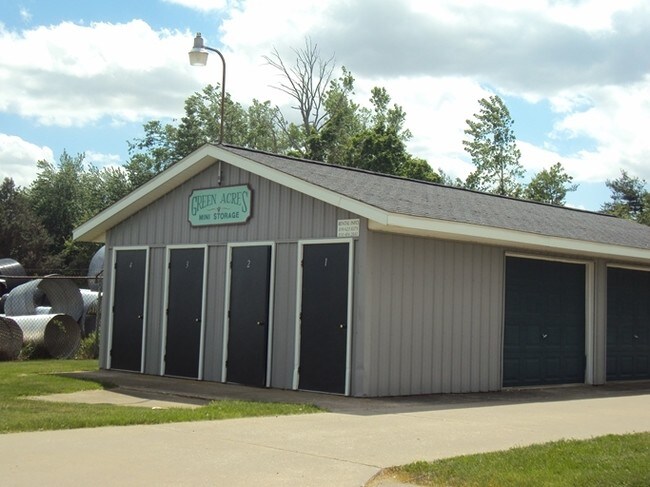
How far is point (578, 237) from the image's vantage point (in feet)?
49.8

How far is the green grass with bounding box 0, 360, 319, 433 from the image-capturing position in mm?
9089

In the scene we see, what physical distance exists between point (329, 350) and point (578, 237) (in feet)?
16.8

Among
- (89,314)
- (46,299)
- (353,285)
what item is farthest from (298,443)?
(46,299)

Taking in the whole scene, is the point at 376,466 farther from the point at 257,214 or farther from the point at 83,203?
the point at 83,203

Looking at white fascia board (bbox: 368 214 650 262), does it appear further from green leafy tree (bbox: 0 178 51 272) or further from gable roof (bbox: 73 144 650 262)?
green leafy tree (bbox: 0 178 51 272)

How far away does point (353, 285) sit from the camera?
1261cm

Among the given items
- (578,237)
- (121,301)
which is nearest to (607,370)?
(578,237)

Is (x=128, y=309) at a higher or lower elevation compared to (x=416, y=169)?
lower

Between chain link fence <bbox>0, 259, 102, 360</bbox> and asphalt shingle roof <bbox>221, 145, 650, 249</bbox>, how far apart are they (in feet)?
22.5

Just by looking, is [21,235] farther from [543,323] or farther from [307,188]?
[307,188]

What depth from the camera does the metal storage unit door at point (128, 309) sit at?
1616cm

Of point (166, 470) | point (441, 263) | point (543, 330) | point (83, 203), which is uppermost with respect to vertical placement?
point (83, 203)

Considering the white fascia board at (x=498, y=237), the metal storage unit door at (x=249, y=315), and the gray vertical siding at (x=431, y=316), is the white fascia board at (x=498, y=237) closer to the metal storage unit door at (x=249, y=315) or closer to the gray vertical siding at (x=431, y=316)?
the gray vertical siding at (x=431, y=316)

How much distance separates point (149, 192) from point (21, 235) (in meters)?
33.6
